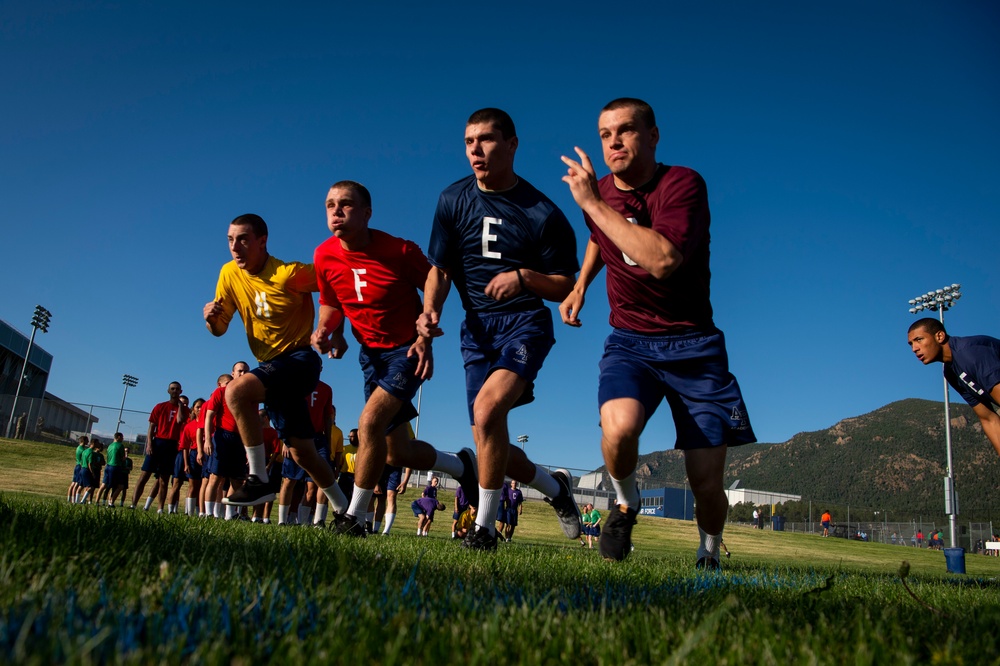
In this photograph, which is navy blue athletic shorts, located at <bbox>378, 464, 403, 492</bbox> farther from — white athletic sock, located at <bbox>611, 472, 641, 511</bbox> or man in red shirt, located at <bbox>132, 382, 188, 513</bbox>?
white athletic sock, located at <bbox>611, 472, 641, 511</bbox>

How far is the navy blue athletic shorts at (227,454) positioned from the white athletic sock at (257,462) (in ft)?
15.8

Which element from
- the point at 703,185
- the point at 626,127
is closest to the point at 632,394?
the point at 703,185

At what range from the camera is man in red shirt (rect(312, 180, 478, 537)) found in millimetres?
5883

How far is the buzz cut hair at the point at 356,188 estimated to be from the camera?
622 centimetres

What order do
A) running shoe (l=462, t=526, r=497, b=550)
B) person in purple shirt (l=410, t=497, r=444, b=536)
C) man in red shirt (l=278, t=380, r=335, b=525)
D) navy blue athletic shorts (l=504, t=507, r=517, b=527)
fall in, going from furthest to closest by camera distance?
navy blue athletic shorts (l=504, t=507, r=517, b=527), person in purple shirt (l=410, t=497, r=444, b=536), man in red shirt (l=278, t=380, r=335, b=525), running shoe (l=462, t=526, r=497, b=550)

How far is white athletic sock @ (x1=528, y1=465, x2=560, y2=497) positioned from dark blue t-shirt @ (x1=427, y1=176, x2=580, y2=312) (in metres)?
2.01

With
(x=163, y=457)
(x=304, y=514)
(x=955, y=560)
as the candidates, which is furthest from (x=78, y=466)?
(x=955, y=560)

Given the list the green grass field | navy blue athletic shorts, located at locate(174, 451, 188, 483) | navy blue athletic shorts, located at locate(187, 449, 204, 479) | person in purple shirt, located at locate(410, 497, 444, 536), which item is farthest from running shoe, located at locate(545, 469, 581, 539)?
person in purple shirt, located at locate(410, 497, 444, 536)

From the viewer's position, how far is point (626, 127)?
4742 mm

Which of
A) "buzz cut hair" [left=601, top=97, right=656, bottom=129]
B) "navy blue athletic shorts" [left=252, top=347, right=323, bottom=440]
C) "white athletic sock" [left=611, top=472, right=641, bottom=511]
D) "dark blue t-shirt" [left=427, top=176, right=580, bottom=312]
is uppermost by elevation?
"buzz cut hair" [left=601, top=97, right=656, bottom=129]

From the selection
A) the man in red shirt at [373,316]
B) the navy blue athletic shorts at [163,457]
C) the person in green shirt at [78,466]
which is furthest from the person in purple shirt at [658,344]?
the person in green shirt at [78,466]

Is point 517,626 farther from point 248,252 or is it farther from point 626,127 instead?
point 248,252

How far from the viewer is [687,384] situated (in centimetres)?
468

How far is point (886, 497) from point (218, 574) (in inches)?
8844
